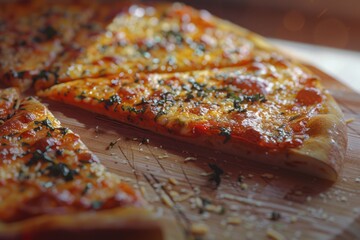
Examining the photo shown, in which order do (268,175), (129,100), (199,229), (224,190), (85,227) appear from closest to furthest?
(85,227), (199,229), (224,190), (268,175), (129,100)

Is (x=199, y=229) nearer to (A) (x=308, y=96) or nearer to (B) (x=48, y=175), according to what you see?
(B) (x=48, y=175)

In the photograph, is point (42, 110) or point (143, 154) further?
point (42, 110)

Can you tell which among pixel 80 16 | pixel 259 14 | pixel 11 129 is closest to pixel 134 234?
pixel 11 129

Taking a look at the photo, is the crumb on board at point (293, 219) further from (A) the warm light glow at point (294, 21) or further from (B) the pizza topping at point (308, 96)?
(A) the warm light glow at point (294, 21)

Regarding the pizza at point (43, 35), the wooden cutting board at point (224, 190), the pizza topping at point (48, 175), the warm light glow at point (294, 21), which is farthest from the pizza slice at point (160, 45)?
the warm light glow at point (294, 21)

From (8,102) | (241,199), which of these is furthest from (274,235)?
(8,102)

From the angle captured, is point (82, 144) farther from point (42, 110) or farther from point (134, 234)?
point (134, 234)

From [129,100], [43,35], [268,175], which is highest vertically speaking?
[43,35]
